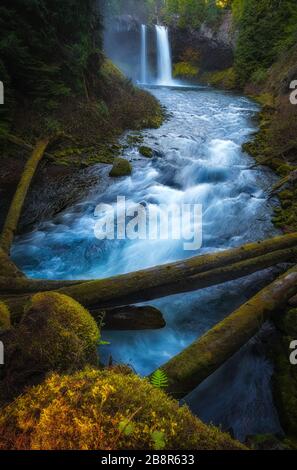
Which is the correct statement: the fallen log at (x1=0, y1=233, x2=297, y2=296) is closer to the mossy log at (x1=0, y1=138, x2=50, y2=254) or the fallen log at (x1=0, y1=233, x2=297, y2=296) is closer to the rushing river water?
the rushing river water

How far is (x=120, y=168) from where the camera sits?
998cm

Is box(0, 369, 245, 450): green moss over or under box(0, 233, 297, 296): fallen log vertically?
over

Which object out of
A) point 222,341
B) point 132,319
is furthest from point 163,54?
point 222,341

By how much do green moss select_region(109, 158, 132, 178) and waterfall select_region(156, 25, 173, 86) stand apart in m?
28.9

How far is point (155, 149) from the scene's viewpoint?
39.2ft

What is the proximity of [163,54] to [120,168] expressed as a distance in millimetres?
32016

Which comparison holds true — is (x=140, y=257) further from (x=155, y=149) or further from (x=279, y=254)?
(x=155, y=149)

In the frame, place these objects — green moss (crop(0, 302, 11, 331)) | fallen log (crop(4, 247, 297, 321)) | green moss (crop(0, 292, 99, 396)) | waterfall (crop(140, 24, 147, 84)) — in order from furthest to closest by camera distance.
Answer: waterfall (crop(140, 24, 147, 84)) < fallen log (crop(4, 247, 297, 321)) < green moss (crop(0, 302, 11, 331)) < green moss (crop(0, 292, 99, 396))

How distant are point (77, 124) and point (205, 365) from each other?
9.79 m

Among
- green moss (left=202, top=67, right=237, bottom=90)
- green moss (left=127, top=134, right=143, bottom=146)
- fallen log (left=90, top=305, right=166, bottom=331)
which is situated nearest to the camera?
fallen log (left=90, top=305, right=166, bottom=331)

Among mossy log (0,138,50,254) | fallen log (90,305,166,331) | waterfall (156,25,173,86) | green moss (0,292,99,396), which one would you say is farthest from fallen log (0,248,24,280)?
waterfall (156,25,173,86)

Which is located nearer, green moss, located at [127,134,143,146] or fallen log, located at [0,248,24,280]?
fallen log, located at [0,248,24,280]

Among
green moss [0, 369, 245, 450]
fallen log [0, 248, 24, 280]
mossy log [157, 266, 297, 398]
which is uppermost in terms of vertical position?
green moss [0, 369, 245, 450]

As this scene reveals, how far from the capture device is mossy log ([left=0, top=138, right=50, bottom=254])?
5848 mm
